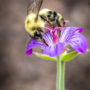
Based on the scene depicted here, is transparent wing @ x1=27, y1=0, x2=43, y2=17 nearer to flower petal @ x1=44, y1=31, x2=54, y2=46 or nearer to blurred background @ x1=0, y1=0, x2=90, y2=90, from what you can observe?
flower petal @ x1=44, y1=31, x2=54, y2=46

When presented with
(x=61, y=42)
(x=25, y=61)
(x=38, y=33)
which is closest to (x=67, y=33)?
(x=61, y=42)

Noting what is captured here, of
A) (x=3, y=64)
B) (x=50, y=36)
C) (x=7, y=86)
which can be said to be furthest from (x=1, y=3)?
(x=50, y=36)

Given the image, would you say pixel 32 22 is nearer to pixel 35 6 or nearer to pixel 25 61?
pixel 35 6

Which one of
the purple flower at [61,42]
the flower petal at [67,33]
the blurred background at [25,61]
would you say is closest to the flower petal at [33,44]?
the purple flower at [61,42]

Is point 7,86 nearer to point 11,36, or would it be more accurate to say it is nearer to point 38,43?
point 11,36

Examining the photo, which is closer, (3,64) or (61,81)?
(61,81)

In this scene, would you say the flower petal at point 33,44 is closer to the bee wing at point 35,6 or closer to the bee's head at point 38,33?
the bee's head at point 38,33

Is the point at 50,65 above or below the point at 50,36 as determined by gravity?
above
